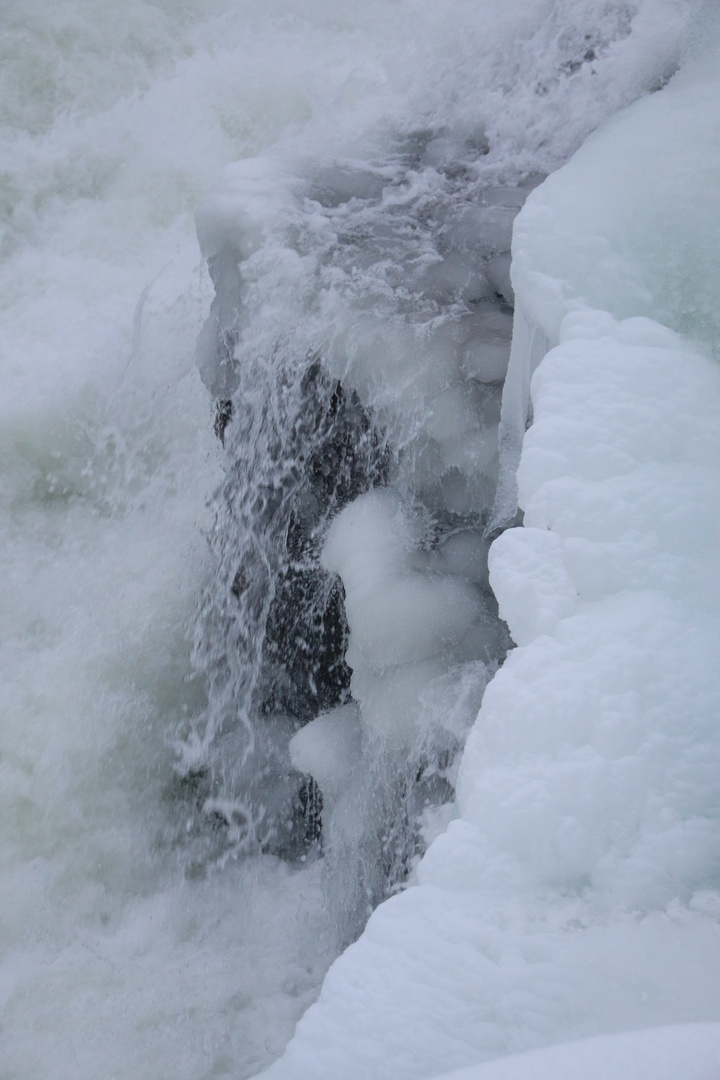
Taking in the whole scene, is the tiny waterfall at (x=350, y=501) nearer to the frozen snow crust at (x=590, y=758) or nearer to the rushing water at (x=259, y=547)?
the rushing water at (x=259, y=547)

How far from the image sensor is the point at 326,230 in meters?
2.31

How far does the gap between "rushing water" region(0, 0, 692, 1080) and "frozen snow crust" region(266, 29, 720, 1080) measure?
640mm

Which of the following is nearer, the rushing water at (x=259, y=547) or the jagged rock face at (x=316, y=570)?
the rushing water at (x=259, y=547)

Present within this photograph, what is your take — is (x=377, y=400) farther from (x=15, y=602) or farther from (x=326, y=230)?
(x=15, y=602)

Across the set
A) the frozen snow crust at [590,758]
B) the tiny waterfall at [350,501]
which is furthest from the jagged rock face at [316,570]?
the frozen snow crust at [590,758]

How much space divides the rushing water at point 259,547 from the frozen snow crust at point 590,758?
2.10ft

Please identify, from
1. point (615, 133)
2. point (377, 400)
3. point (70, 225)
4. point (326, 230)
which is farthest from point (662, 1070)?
point (70, 225)

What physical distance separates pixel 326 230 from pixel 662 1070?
2.12 meters

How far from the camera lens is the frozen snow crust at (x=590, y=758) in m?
0.84

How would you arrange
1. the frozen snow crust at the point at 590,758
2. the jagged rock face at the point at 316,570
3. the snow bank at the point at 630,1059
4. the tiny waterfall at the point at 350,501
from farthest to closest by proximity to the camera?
1. the jagged rock face at the point at 316,570
2. the tiny waterfall at the point at 350,501
3. the frozen snow crust at the point at 590,758
4. the snow bank at the point at 630,1059

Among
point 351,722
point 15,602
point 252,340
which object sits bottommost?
point 351,722

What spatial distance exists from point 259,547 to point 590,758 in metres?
1.45

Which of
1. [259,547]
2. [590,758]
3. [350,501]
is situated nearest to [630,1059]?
[590,758]

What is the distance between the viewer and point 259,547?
7.57 feet
